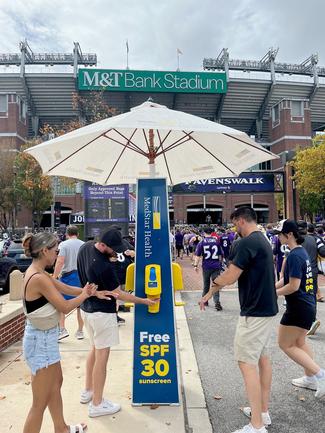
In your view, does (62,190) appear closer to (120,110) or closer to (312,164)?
(120,110)

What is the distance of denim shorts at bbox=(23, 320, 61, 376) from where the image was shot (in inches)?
106

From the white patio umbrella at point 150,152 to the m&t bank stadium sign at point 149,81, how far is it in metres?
41.9

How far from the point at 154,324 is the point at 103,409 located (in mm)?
912

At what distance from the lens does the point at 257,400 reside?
298 centimetres

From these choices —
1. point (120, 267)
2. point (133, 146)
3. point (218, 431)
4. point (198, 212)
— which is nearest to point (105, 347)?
point (218, 431)

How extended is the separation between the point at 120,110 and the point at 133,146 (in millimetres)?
46056

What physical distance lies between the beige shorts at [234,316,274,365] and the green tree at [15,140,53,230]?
86.2 feet

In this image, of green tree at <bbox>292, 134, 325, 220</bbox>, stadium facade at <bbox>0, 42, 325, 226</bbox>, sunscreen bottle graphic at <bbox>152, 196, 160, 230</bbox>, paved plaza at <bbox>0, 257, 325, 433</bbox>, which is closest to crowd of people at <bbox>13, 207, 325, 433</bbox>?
paved plaza at <bbox>0, 257, 325, 433</bbox>

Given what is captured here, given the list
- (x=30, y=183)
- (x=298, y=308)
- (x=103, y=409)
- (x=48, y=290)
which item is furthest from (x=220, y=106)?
(x=48, y=290)

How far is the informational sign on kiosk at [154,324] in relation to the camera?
361 centimetres

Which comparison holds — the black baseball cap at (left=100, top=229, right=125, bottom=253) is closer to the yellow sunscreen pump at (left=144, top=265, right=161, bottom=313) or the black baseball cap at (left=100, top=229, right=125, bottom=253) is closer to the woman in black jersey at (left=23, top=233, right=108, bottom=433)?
the yellow sunscreen pump at (left=144, top=265, right=161, bottom=313)

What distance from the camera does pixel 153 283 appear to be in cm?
358

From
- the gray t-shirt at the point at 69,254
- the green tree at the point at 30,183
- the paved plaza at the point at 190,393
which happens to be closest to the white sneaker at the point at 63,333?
the paved plaza at the point at 190,393

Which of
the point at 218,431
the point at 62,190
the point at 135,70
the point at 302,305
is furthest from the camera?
the point at 62,190
